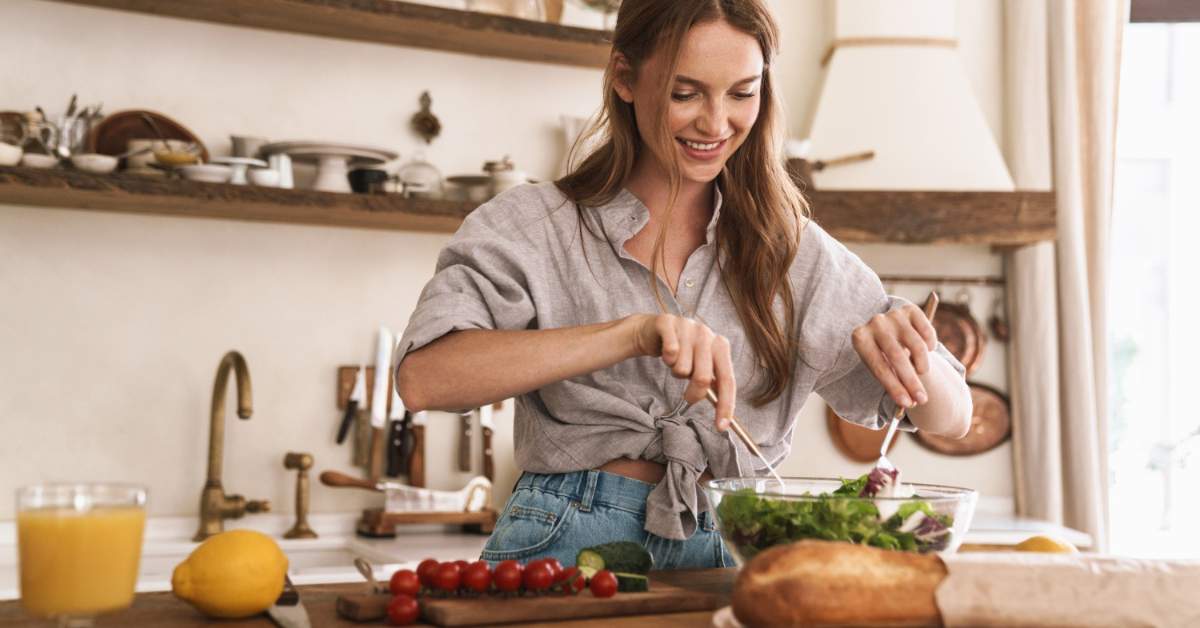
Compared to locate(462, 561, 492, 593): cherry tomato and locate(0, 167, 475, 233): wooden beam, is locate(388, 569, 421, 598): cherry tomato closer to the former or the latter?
locate(462, 561, 492, 593): cherry tomato

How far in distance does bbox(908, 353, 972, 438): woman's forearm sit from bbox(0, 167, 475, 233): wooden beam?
144 centimetres

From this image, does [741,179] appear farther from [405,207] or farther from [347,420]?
[347,420]

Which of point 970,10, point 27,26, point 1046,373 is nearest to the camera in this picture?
point 27,26

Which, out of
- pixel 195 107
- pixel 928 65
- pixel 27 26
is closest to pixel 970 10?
pixel 928 65

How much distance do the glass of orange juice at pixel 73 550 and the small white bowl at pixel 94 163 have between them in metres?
1.76

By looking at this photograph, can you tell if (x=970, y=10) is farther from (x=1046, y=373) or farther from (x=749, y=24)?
(x=749, y=24)

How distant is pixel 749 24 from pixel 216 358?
178cm

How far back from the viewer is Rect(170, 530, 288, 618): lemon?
3.42 ft

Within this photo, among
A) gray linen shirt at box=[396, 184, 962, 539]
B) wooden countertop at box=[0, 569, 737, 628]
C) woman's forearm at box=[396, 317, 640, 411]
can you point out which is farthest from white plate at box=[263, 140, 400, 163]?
wooden countertop at box=[0, 569, 737, 628]

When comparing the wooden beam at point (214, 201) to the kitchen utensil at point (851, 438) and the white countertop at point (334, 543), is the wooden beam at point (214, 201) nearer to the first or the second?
the white countertop at point (334, 543)

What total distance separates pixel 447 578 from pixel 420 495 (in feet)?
6.13

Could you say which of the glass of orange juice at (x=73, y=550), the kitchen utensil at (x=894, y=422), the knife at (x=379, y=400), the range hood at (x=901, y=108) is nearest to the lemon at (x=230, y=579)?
the glass of orange juice at (x=73, y=550)

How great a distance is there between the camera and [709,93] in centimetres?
150

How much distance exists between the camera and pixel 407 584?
42.6 inches
